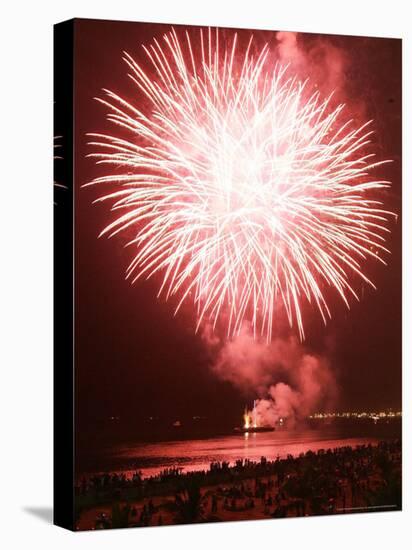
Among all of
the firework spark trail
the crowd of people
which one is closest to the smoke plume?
the firework spark trail

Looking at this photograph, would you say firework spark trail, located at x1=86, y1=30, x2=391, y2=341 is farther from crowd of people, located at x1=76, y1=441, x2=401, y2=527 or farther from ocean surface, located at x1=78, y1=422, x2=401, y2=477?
crowd of people, located at x1=76, y1=441, x2=401, y2=527

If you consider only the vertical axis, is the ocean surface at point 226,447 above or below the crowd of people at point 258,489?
above

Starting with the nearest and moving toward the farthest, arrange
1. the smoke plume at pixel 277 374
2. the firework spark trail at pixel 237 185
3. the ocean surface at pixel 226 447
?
the ocean surface at pixel 226 447, the firework spark trail at pixel 237 185, the smoke plume at pixel 277 374

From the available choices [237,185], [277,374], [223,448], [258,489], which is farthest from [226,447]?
[237,185]

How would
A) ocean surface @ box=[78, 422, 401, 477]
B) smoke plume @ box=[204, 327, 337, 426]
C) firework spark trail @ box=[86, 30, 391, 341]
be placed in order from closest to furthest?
ocean surface @ box=[78, 422, 401, 477] < firework spark trail @ box=[86, 30, 391, 341] < smoke plume @ box=[204, 327, 337, 426]

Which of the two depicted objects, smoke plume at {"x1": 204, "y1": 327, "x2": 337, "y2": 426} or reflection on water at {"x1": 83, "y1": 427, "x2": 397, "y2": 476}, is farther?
smoke plume at {"x1": 204, "y1": 327, "x2": 337, "y2": 426}

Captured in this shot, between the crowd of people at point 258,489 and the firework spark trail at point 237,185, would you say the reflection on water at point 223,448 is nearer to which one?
the crowd of people at point 258,489

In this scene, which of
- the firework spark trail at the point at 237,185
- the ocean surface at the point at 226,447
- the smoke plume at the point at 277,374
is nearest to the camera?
the ocean surface at the point at 226,447

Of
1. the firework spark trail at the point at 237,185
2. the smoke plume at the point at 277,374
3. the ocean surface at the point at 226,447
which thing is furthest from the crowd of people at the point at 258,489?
the firework spark trail at the point at 237,185

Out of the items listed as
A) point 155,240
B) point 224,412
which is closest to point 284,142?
point 155,240
